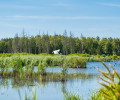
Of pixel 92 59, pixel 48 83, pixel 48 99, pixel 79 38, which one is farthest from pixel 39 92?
pixel 79 38

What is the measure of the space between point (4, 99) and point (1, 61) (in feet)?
25.2

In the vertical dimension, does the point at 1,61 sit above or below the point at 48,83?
above

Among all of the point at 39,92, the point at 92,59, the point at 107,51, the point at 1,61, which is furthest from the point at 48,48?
the point at 39,92

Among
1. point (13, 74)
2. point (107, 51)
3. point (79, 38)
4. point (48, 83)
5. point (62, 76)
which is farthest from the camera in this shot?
point (79, 38)

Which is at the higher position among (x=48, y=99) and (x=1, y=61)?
(x=1, y=61)

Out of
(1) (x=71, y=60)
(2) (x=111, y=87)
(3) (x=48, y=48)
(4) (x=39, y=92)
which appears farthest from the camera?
(3) (x=48, y=48)

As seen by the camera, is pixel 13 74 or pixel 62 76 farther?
pixel 13 74

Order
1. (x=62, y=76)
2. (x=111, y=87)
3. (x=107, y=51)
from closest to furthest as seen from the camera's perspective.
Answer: (x=111, y=87), (x=62, y=76), (x=107, y=51)

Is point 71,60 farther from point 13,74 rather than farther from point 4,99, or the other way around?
point 4,99

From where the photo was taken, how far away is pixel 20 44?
83.2 meters

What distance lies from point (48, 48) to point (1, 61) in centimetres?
6166

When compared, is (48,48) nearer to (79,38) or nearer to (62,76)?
(79,38)

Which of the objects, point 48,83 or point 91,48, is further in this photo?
point 91,48

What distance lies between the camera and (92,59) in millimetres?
47438
